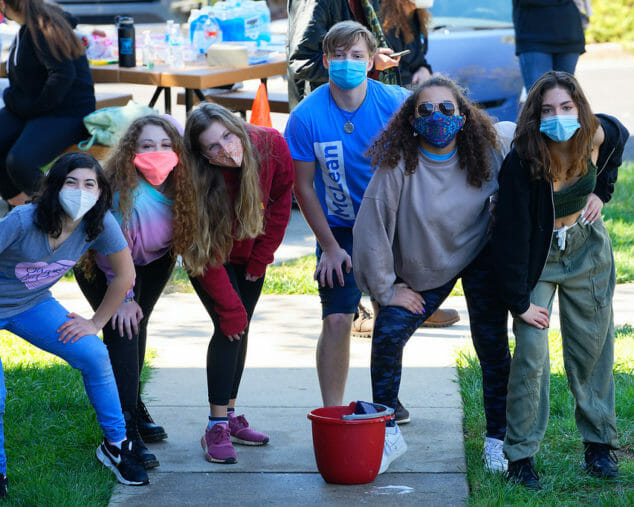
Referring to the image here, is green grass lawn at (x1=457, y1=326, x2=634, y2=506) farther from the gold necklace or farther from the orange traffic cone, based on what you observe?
the orange traffic cone

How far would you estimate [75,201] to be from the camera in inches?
142

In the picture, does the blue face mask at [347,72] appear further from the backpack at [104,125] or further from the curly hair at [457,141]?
the backpack at [104,125]

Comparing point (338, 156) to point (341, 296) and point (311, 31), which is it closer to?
point (341, 296)

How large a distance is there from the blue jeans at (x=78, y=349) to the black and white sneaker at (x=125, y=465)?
0.52ft

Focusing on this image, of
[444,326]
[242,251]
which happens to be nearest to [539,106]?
[242,251]

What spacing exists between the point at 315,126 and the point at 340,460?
141 centimetres

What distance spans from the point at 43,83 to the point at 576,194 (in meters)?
4.19

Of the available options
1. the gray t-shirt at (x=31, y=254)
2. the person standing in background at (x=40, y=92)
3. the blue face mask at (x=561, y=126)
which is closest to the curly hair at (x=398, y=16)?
the person standing in background at (x=40, y=92)

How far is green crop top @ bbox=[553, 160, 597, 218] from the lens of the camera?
368 cm

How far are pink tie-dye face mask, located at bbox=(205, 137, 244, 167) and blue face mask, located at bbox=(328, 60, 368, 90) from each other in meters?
0.57

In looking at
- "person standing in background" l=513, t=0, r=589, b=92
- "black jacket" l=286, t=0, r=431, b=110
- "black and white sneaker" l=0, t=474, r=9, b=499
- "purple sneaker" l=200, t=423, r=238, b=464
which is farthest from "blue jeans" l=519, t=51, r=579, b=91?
"black and white sneaker" l=0, t=474, r=9, b=499

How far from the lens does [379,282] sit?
12.6ft

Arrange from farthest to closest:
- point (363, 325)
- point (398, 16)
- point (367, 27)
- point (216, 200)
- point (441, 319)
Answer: point (398, 16)
point (441, 319)
point (363, 325)
point (367, 27)
point (216, 200)

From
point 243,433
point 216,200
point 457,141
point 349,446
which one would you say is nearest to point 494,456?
point 349,446
